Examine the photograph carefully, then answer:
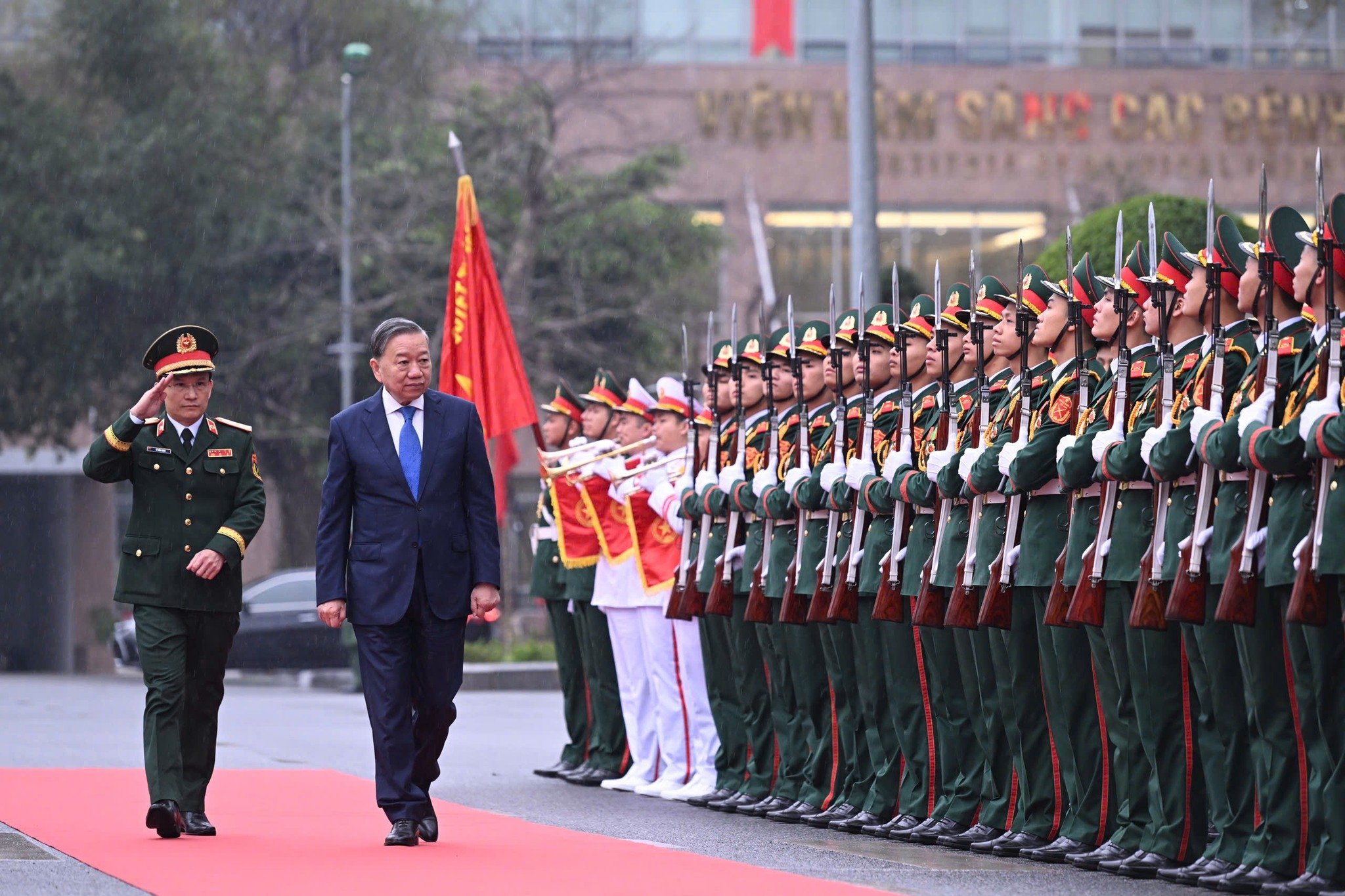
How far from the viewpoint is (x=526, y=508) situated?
39.4 metres

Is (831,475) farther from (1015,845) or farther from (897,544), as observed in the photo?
(1015,845)

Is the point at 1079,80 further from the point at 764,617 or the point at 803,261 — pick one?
the point at 764,617

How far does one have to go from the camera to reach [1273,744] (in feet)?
24.2

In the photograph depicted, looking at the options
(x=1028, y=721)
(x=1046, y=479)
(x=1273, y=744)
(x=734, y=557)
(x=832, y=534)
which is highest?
(x=1046, y=479)

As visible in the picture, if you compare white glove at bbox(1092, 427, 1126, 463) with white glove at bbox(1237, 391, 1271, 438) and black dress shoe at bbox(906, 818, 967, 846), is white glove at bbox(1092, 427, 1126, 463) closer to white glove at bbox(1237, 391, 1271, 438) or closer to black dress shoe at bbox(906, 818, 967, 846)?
white glove at bbox(1237, 391, 1271, 438)

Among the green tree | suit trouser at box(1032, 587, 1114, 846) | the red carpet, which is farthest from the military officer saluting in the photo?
the green tree

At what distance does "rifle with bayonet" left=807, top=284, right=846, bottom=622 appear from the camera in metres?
10.1

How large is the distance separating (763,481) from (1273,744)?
3672 millimetres

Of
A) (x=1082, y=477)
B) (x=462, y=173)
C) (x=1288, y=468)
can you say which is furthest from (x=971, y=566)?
(x=462, y=173)

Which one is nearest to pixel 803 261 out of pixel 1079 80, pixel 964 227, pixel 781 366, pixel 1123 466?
pixel 964 227

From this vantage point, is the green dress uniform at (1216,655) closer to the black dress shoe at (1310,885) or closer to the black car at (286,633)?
the black dress shoe at (1310,885)

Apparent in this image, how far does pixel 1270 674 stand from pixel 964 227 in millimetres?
33179

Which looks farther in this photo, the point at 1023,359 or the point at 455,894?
the point at 1023,359

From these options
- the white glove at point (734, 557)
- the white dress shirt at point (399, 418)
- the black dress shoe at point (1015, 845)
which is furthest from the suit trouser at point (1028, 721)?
the white dress shirt at point (399, 418)
